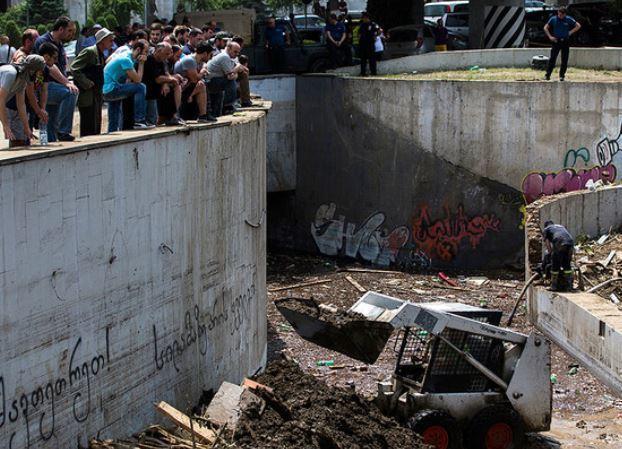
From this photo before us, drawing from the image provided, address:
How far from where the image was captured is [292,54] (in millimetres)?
37344

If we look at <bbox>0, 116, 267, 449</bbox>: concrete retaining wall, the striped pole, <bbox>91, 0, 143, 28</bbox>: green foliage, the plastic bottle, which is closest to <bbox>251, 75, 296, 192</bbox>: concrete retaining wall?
the striped pole

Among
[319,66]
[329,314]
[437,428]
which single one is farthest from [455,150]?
[437,428]

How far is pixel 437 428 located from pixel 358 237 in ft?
59.4

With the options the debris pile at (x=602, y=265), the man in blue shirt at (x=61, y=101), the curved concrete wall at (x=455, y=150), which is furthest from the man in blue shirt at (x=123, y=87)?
the curved concrete wall at (x=455, y=150)

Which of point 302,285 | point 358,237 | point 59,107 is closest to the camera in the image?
point 59,107

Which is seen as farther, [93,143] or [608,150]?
[608,150]

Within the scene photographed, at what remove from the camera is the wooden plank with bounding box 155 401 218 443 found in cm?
1348

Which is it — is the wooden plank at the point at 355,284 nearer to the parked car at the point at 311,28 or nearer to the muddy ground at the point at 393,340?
the muddy ground at the point at 393,340

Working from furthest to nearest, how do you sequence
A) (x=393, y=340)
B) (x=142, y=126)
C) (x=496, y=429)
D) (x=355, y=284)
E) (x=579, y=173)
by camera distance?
1. (x=579, y=173)
2. (x=355, y=284)
3. (x=393, y=340)
4. (x=496, y=429)
5. (x=142, y=126)

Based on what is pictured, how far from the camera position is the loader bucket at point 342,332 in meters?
16.4

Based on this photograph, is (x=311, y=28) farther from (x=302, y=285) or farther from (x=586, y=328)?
(x=586, y=328)

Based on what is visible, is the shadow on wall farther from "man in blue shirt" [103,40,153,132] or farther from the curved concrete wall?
"man in blue shirt" [103,40,153,132]

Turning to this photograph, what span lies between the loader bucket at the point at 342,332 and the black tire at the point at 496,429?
72.9 inches

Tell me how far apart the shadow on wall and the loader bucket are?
16288 mm
